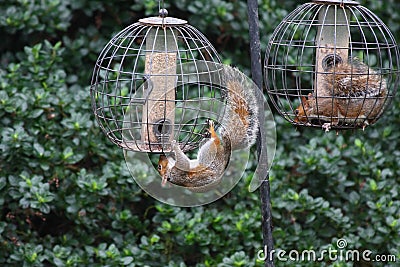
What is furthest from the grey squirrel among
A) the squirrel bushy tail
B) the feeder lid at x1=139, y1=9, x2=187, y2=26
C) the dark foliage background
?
the dark foliage background

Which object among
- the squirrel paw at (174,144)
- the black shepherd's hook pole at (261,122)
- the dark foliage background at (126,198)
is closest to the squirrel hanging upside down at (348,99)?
the black shepherd's hook pole at (261,122)

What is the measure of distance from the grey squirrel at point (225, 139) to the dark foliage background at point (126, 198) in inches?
37.5

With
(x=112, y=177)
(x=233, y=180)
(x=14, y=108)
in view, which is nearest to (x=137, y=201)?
(x=112, y=177)

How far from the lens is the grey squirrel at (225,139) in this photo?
7.11 ft

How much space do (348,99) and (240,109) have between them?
1.35 feet

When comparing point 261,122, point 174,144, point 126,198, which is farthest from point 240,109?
point 126,198

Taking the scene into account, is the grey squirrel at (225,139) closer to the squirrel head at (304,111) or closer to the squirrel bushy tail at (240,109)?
the squirrel bushy tail at (240,109)

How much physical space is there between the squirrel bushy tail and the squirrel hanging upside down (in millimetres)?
277

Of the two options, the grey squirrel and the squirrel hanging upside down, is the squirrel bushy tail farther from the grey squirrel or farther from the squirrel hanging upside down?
the squirrel hanging upside down

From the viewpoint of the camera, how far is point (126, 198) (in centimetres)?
337

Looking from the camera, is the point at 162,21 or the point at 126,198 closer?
the point at 162,21

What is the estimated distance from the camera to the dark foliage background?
316 cm

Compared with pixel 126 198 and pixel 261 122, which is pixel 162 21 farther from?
pixel 126 198

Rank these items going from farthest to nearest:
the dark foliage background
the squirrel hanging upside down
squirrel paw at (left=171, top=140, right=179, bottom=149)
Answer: the dark foliage background → the squirrel hanging upside down → squirrel paw at (left=171, top=140, right=179, bottom=149)
